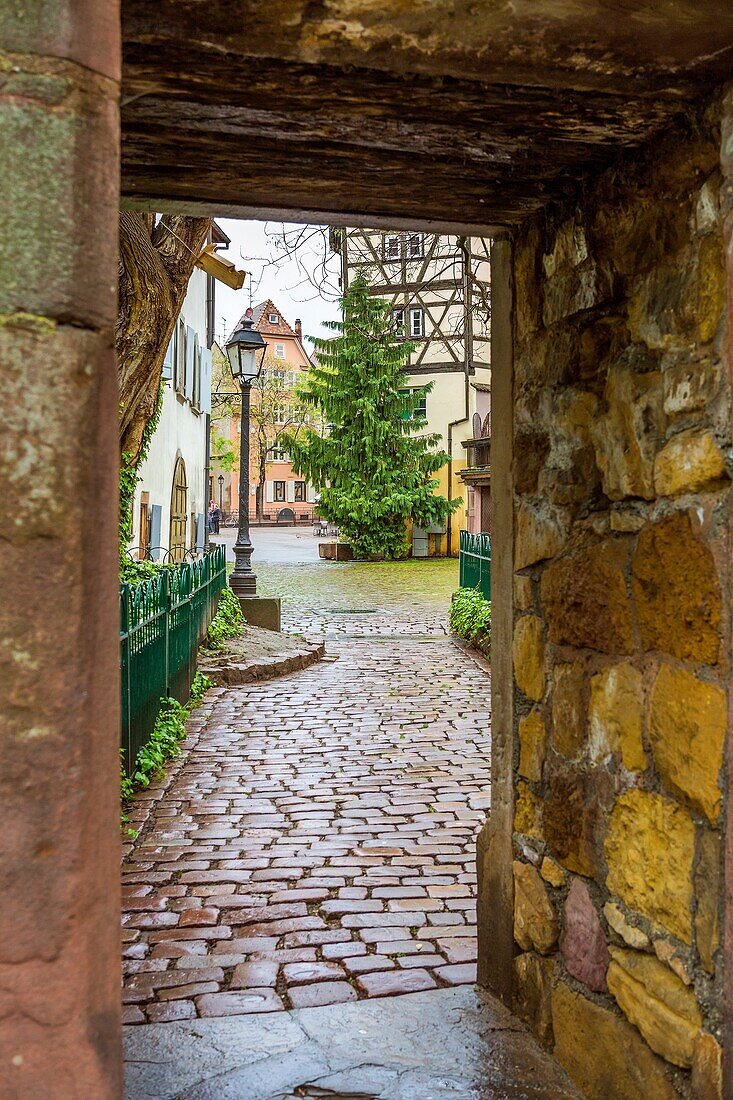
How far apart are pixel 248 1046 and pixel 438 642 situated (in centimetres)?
967

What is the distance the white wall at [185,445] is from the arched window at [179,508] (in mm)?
315

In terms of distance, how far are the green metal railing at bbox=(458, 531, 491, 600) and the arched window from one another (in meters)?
5.11

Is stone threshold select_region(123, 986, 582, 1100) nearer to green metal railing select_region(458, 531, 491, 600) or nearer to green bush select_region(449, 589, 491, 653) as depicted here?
green bush select_region(449, 589, 491, 653)

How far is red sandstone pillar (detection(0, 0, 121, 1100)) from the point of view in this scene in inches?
58.6

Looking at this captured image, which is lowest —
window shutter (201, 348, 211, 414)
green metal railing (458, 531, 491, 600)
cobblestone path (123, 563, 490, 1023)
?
cobblestone path (123, 563, 490, 1023)

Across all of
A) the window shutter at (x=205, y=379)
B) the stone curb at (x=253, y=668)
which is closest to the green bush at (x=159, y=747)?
the stone curb at (x=253, y=668)

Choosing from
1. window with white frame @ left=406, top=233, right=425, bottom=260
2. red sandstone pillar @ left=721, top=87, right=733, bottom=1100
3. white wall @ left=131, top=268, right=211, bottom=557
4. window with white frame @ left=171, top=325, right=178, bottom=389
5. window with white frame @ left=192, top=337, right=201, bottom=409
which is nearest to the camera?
red sandstone pillar @ left=721, top=87, right=733, bottom=1100

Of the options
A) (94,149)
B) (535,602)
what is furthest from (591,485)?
(94,149)

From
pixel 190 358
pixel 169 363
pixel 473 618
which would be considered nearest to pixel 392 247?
pixel 190 358

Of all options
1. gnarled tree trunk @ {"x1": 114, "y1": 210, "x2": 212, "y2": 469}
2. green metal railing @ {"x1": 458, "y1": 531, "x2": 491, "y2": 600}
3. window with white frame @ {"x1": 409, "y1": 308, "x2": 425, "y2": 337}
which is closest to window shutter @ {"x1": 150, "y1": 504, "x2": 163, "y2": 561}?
green metal railing @ {"x1": 458, "y1": 531, "x2": 491, "y2": 600}

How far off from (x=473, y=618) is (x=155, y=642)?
6.17 m

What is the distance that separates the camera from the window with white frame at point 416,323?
33438 millimetres

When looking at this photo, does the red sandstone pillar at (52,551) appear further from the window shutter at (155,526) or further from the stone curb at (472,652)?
the window shutter at (155,526)

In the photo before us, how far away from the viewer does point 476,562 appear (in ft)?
45.8
